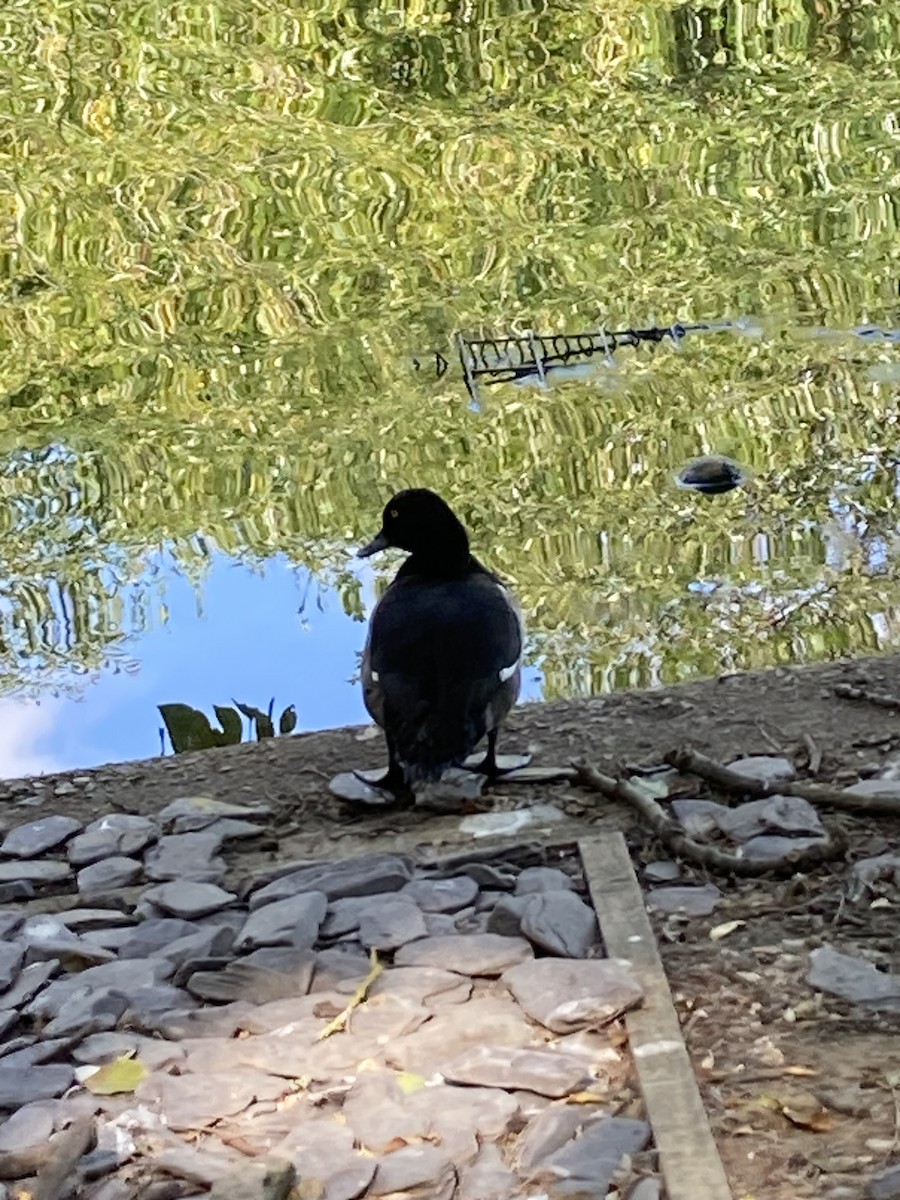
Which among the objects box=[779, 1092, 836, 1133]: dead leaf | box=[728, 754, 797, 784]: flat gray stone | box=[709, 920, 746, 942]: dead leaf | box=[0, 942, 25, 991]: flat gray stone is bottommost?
box=[728, 754, 797, 784]: flat gray stone

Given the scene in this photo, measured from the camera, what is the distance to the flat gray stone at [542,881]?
10.6ft

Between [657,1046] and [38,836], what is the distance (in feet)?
5.70

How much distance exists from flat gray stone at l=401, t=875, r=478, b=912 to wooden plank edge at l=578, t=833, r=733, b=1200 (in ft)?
0.74

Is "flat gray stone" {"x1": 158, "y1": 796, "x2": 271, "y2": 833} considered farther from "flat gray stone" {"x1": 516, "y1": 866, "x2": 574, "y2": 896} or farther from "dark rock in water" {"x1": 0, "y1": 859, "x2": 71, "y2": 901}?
"flat gray stone" {"x1": 516, "y1": 866, "x2": 574, "y2": 896}

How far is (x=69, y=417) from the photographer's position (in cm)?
751

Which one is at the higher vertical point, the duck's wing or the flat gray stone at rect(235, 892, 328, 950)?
the duck's wing

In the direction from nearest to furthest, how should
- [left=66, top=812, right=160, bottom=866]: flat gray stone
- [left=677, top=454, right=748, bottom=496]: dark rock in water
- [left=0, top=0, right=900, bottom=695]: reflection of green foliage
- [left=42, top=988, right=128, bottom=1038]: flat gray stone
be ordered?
1. [left=42, top=988, right=128, bottom=1038]: flat gray stone
2. [left=66, top=812, right=160, bottom=866]: flat gray stone
3. [left=0, top=0, right=900, bottom=695]: reflection of green foliage
4. [left=677, top=454, right=748, bottom=496]: dark rock in water

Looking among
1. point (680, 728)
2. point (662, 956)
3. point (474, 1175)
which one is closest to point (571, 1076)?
point (474, 1175)

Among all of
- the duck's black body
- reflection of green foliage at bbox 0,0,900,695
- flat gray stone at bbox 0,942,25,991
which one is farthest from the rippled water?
flat gray stone at bbox 0,942,25,991

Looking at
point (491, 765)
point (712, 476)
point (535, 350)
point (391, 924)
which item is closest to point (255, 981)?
point (391, 924)

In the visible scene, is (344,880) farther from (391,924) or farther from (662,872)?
(662,872)

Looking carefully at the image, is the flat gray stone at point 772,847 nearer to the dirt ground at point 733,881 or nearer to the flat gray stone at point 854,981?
the dirt ground at point 733,881

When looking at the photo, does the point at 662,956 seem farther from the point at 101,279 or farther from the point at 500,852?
the point at 101,279

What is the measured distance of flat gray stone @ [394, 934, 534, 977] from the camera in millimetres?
2908
